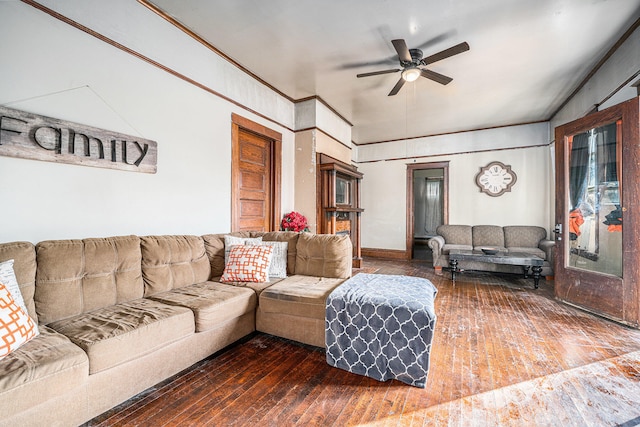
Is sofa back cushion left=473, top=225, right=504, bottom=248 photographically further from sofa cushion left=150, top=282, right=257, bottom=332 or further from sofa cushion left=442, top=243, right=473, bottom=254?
sofa cushion left=150, top=282, right=257, bottom=332

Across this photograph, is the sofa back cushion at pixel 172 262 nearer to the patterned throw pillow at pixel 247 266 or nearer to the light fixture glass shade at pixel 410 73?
the patterned throw pillow at pixel 247 266

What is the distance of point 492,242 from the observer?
539cm

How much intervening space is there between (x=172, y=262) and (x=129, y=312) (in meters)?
0.65

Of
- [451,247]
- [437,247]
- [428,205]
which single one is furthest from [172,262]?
[428,205]

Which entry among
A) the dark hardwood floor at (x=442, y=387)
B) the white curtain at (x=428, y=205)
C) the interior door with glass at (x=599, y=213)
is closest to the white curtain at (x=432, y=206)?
the white curtain at (x=428, y=205)

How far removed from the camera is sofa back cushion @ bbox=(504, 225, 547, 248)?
511cm

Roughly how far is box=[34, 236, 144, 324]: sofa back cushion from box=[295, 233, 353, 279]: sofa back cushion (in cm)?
145

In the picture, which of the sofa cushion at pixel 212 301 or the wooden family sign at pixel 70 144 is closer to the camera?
the wooden family sign at pixel 70 144

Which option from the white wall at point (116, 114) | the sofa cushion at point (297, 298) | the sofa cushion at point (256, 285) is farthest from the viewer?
the sofa cushion at point (256, 285)

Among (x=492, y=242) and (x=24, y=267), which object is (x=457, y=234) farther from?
(x=24, y=267)

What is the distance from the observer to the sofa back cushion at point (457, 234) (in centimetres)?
557

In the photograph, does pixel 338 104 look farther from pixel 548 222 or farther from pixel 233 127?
pixel 548 222

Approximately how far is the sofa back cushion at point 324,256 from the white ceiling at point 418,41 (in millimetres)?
2152

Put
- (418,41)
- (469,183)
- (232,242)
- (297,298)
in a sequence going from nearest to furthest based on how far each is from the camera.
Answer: (297,298)
(232,242)
(418,41)
(469,183)
